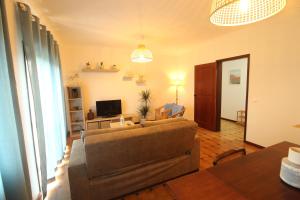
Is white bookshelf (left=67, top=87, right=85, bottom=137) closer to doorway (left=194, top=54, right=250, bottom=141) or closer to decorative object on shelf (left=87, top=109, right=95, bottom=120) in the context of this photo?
decorative object on shelf (left=87, top=109, right=95, bottom=120)

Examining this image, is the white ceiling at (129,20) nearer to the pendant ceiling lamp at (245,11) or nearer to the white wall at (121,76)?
the white wall at (121,76)

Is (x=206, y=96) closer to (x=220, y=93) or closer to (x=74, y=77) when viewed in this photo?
(x=220, y=93)

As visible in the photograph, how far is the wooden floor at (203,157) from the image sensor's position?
1.95 metres

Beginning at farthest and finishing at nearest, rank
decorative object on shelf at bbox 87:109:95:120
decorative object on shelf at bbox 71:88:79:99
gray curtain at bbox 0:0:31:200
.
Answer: decorative object on shelf at bbox 87:109:95:120 → decorative object on shelf at bbox 71:88:79:99 → gray curtain at bbox 0:0:31:200

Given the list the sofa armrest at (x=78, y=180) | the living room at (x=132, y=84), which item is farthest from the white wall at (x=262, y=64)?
the sofa armrest at (x=78, y=180)

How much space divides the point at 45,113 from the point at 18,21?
4.12ft

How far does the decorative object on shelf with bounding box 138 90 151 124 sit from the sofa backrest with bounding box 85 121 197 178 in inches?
127

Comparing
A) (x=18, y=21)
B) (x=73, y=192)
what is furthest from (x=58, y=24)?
(x=73, y=192)

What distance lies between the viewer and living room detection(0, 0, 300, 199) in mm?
1361

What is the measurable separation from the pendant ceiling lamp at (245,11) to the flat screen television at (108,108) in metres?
4.15

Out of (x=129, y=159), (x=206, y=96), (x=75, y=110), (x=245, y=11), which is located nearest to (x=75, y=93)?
(x=75, y=110)

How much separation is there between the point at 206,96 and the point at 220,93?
1.43 ft

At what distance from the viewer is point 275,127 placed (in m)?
2.98

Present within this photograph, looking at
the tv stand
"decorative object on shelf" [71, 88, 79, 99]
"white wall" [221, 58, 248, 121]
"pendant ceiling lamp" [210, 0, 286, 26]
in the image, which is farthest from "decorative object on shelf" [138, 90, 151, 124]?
"pendant ceiling lamp" [210, 0, 286, 26]
